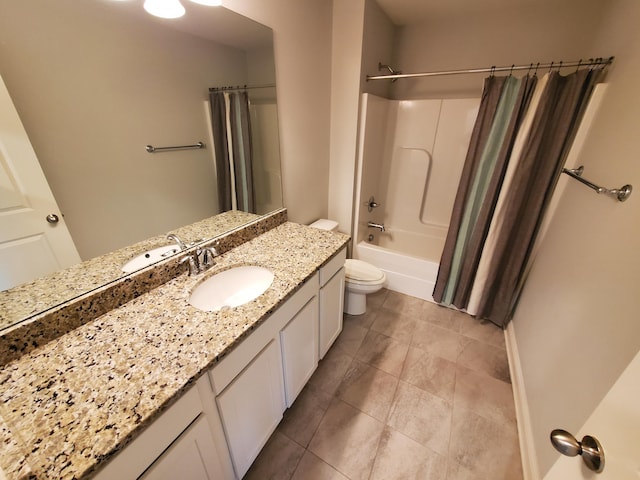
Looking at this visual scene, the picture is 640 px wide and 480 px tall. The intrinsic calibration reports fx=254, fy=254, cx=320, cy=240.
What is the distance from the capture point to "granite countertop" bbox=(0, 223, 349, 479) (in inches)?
20.7

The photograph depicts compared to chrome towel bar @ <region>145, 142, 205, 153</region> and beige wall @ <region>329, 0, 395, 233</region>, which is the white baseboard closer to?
beige wall @ <region>329, 0, 395, 233</region>

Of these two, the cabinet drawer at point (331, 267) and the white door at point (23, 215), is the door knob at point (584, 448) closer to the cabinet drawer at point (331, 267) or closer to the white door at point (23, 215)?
the cabinet drawer at point (331, 267)

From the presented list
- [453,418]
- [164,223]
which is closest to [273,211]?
[164,223]

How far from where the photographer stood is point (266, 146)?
63.3 inches

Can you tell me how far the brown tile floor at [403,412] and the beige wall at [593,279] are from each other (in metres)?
0.21

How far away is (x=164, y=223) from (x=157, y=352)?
578 millimetres

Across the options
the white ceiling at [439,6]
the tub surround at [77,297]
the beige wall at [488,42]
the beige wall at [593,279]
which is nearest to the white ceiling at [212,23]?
the tub surround at [77,297]

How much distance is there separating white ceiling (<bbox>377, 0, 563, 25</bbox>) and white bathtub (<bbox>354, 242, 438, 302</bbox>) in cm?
190

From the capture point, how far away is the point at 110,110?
876 mm

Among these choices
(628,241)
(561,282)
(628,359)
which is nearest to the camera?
(628,359)

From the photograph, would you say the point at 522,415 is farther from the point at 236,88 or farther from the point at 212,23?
the point at 212,23

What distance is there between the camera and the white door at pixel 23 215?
702 millimetres

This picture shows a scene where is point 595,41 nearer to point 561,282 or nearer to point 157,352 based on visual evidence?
point 561,282

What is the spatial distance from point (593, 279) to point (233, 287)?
5.05 ft
